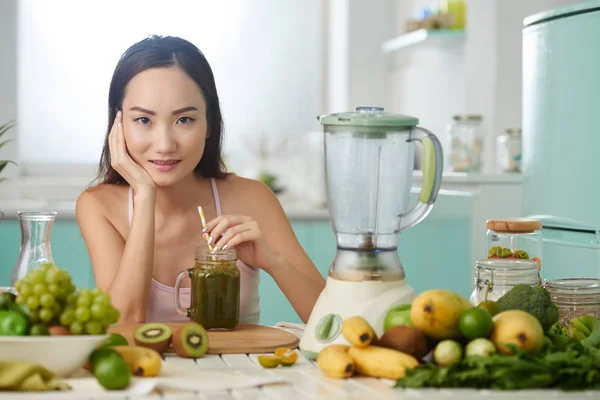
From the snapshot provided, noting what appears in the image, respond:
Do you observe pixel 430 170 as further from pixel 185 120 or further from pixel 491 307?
pixel 185 120

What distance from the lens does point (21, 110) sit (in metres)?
4.58

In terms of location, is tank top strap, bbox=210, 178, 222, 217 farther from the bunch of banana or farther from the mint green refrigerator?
the mint green refrigerator

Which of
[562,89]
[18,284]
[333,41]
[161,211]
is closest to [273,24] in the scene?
[333,41]

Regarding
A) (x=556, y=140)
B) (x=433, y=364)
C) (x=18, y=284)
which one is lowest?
(x=433, y=364)

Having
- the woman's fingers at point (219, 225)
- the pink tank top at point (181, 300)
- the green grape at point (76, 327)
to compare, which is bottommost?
the pink tank top at point (181, 300)

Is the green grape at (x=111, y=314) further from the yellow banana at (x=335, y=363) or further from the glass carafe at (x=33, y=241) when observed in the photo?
the glass carafe at (x=33, y=241)

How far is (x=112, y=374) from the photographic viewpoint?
1133mm

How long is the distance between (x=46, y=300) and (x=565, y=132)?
Answer: 6.67 feet

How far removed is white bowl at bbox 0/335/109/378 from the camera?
1.15m

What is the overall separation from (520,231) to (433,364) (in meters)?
0.56

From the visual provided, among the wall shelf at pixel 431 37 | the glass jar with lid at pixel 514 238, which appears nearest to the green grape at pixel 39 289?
the glass jar with lid at pixel 514 238

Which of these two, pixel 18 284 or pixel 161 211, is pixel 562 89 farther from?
pixel 18 284

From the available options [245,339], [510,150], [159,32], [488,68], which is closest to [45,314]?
[245,339]

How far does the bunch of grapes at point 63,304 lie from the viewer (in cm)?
118
